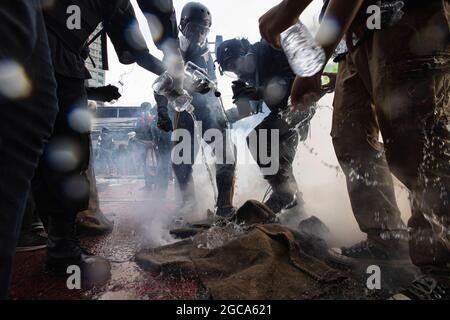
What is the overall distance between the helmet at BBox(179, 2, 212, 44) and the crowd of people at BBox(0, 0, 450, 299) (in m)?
2.14

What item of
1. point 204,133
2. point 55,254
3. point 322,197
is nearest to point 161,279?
point 55,254

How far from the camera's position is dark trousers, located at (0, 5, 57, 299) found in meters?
0.73

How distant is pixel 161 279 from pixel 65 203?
2.38ft

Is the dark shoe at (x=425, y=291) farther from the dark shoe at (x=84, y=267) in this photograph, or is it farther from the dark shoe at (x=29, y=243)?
the dark shoe at (x=29, y=243)

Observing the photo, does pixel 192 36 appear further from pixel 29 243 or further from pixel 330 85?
pixel 29 243

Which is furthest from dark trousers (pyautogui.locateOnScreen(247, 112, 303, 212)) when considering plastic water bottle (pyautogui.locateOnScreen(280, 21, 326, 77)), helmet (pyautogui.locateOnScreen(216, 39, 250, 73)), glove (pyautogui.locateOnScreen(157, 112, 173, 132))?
plastic water bottle (pyautogui.locateOnScreen(280, 21, 326, 77))

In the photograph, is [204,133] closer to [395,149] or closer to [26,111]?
[395,149]

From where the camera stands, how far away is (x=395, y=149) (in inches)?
56.1

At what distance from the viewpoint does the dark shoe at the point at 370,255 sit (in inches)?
67.7

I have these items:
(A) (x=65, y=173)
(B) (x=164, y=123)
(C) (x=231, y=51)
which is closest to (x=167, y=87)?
(B) (x=164, y=123)

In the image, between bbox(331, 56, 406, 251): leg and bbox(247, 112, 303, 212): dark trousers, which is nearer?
bbox(331, 56, 406, 251): leg

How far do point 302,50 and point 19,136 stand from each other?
3.85 ft

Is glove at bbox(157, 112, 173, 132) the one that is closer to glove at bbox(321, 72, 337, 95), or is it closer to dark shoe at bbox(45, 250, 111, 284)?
glove at bbox(321, 72, 337, 95)

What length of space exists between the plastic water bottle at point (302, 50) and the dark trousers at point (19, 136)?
41.0 inches
